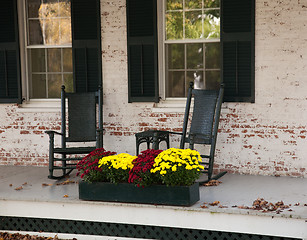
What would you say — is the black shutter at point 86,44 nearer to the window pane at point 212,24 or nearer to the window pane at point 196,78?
the window pane at point 196,78

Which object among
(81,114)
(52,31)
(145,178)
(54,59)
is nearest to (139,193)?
(145,178)

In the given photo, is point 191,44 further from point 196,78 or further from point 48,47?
point 48,47

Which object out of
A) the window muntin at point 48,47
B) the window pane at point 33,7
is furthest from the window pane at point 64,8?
the window pane at point 33,7

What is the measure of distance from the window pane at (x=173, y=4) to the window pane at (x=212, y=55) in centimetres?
62

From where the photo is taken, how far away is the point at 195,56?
21.2 feet

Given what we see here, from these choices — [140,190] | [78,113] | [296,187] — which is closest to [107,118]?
[78,113]

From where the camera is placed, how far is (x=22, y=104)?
7070 millimetres

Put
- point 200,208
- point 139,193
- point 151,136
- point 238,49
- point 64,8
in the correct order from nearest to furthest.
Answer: point 200,208 < point 139,193 < point 151,136 < point 238,49 < point 64,8

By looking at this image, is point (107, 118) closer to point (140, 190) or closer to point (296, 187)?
point (140, 190)

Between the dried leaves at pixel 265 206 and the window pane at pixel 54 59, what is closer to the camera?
the dried leaves at pixel 265 206

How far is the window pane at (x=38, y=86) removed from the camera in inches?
278

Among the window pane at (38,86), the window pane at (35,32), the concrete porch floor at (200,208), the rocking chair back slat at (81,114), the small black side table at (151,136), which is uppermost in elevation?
the window pane at (35,32)

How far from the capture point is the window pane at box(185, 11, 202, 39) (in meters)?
6.39

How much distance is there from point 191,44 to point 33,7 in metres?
2.31
